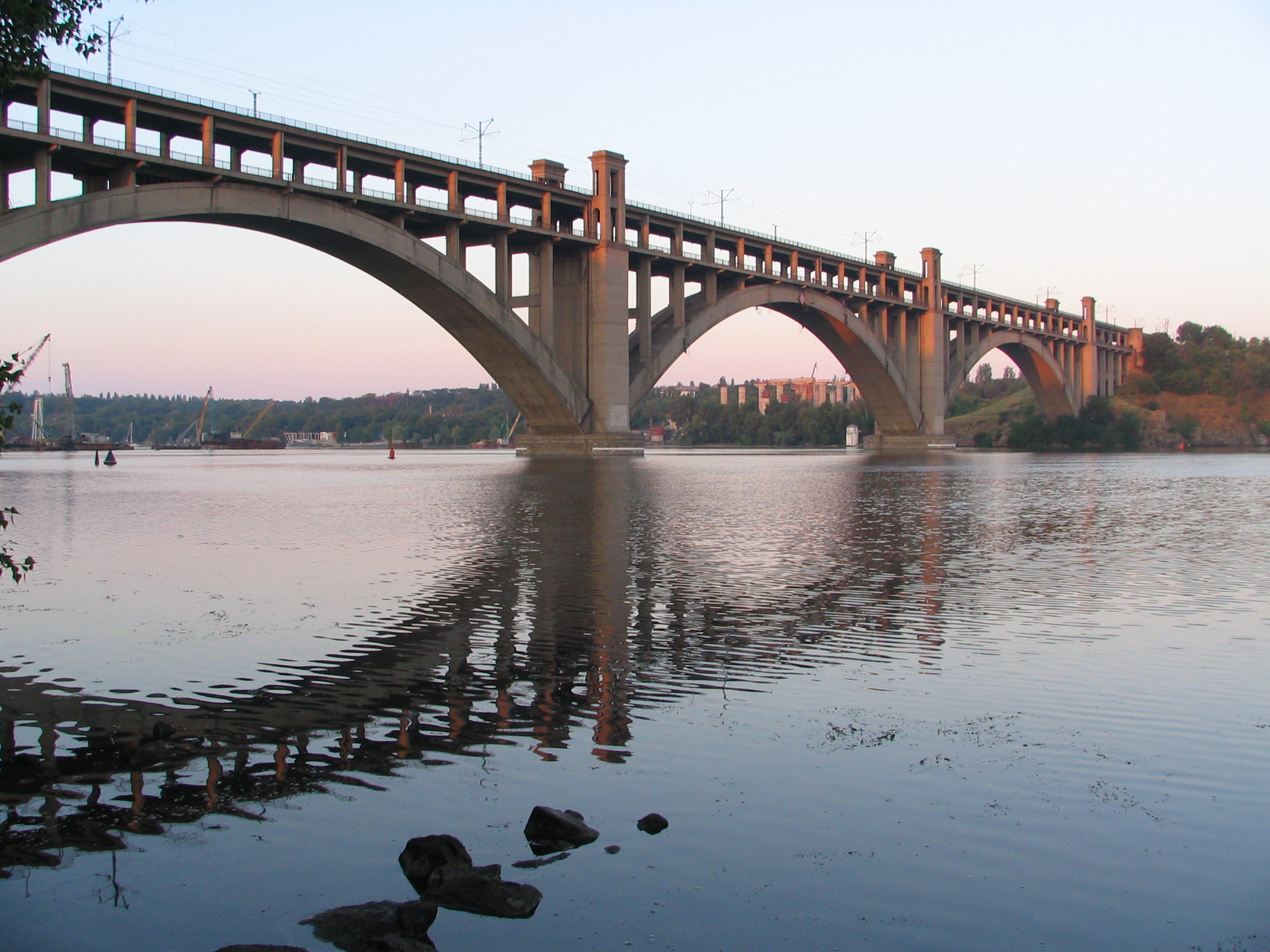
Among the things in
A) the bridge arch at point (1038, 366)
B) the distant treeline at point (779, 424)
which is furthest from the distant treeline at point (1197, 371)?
the distant treeline at point (779, 424)

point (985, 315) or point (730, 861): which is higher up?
point (985, 315)

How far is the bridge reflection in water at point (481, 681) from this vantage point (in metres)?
6.89

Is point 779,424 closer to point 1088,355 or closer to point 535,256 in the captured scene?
point 1088,355

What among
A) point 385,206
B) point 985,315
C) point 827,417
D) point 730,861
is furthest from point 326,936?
point 827,417

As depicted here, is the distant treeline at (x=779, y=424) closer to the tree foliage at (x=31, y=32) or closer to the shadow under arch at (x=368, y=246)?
the shadow under arch at (x=368, y=246)

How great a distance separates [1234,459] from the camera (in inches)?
3337

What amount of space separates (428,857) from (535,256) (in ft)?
211

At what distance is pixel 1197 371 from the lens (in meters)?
150

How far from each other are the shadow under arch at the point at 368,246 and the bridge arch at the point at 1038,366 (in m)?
60.6

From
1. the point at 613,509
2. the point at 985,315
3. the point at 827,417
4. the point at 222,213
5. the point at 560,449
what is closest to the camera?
the point at 613,509

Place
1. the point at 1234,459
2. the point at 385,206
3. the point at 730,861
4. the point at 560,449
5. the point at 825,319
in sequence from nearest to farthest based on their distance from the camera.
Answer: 1. the point at 730,861
2. the point at 385,206
3. the point at 560,449
4. the point at 1234,459
5. the point at 825,319

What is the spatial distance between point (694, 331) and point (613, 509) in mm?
48758

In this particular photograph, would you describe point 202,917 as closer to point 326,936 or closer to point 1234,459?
point 326,936

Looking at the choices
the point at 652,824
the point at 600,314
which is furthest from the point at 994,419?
the point at 652,824
